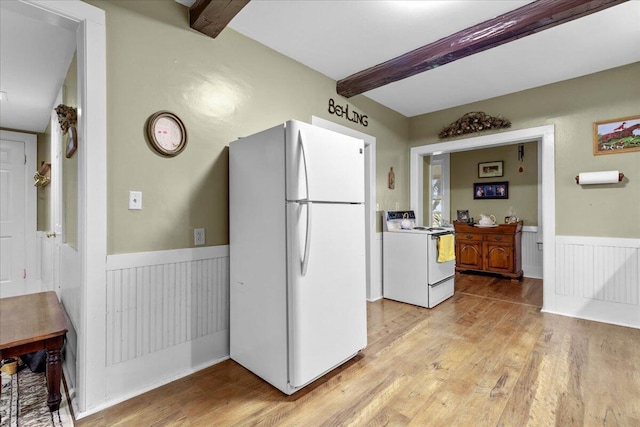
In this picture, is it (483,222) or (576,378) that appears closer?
(576,378)

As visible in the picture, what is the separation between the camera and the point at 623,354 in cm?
232

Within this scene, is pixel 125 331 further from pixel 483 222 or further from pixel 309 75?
pixel 483 222

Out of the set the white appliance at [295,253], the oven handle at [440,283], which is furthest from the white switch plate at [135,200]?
the oven handle at [440,283]

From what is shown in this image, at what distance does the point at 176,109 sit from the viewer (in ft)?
6.78

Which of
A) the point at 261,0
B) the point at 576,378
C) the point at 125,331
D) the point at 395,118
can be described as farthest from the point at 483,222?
the point at 125,331

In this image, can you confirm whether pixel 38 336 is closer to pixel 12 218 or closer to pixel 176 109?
pixel 176 109

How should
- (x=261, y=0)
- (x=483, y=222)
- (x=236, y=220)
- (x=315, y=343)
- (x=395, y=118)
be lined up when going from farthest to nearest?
(x=483, y=222)
(x=395, y=118)
(x=236, y=220)
(x=261, y=0)
(x=315, y=343)

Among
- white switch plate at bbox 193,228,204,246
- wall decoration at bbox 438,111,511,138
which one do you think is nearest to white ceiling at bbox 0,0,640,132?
wall decoration at bbox 438,111,511,138

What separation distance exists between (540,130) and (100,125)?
4.15 metres

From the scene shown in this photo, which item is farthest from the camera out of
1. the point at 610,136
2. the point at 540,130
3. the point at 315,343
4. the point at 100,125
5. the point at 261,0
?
the point at 540,130

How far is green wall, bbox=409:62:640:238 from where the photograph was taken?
293 cm

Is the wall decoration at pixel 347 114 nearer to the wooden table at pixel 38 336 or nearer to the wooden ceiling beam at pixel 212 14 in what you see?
the wooden ceiling beam at pixel 212 14

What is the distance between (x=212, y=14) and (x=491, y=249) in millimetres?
4987

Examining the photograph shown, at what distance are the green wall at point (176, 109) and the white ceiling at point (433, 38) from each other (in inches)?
10.3
